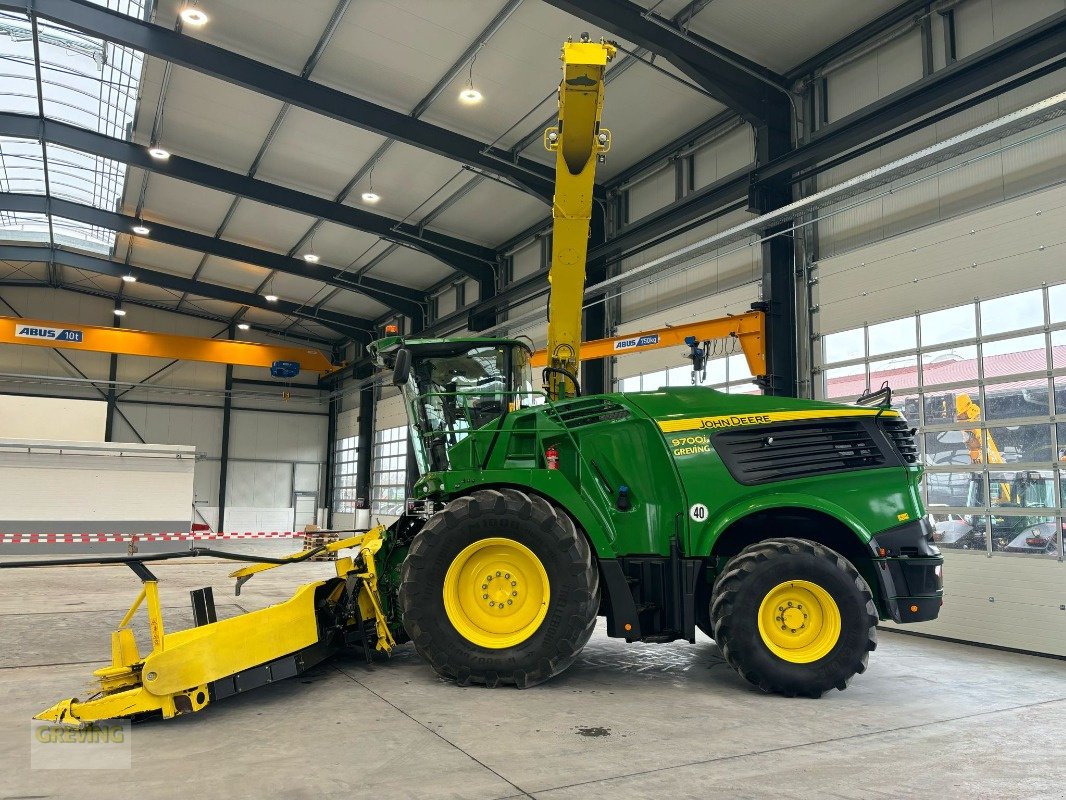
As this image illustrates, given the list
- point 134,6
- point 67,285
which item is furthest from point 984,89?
point 67,285

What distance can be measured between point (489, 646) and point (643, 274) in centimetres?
1006

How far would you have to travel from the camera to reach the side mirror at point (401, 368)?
645 centimetres

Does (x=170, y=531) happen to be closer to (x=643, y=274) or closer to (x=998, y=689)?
(x=643, y=274)

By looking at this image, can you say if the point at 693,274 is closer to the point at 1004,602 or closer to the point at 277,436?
the point at 1004,602

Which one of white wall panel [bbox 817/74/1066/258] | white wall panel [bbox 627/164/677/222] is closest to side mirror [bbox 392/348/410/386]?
white wall panel [bbox 817/74/1066/258]

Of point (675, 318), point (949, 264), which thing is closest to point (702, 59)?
point (949, 264)

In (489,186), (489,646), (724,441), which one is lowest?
(489,646)

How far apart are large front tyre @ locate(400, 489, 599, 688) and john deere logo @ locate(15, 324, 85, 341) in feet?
66.8

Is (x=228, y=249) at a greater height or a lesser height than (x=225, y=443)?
greater

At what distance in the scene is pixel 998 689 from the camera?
638 cm

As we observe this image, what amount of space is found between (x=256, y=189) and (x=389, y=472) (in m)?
11.6

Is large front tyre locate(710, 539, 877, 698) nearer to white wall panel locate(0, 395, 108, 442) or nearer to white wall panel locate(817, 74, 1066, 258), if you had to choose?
white wall panel locate(817, 74, 1066, 258)

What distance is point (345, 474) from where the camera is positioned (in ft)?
103

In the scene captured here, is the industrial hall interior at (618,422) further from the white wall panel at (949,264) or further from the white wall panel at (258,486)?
the white wall panel at (258,486)
